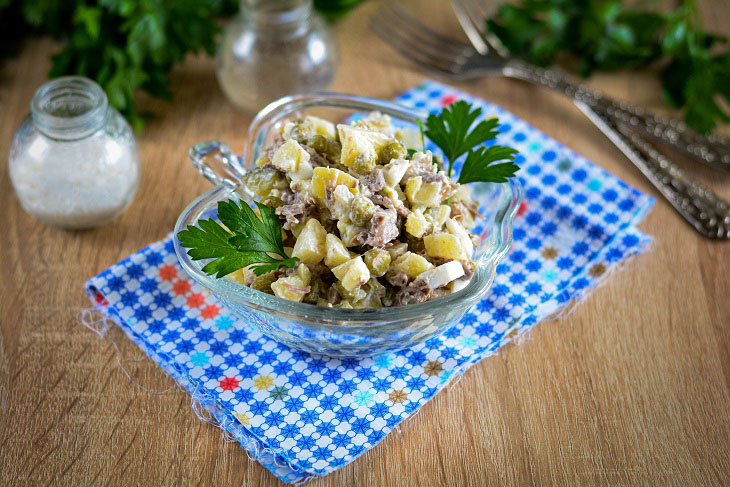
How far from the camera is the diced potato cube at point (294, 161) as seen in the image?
158 cm

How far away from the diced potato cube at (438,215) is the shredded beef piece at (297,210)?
0.25 m

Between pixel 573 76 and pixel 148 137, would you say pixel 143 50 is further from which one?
pixel 573 76

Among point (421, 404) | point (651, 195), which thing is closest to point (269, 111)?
point (421, 404)

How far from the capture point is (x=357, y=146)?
5.24 feet

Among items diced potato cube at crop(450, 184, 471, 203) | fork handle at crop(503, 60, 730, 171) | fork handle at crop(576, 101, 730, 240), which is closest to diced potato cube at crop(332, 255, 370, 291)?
diced potato cube at crop(450, 184, 471, 203)

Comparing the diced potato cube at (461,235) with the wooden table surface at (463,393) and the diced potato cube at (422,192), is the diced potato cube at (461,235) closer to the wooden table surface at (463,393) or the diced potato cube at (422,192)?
the diced potato cube at (422,192)

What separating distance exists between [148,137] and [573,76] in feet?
5.04

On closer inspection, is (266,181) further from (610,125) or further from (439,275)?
(610,125)

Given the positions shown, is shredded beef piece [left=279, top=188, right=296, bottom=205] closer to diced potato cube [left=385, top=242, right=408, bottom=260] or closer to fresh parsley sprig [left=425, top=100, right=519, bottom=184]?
diced potato cube [left=385, top=242, right=408, bottom=260]

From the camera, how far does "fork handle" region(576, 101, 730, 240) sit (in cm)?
214

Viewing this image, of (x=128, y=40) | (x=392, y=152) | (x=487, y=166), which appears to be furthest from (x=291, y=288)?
(x=128, y=40)

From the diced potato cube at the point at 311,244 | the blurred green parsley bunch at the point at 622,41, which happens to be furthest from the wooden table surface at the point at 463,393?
the blurred green parsley bunch at the point at 622,41

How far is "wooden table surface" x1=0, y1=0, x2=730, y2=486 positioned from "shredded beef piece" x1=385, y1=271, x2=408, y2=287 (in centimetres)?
33

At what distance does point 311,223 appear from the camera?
60.3 inches
